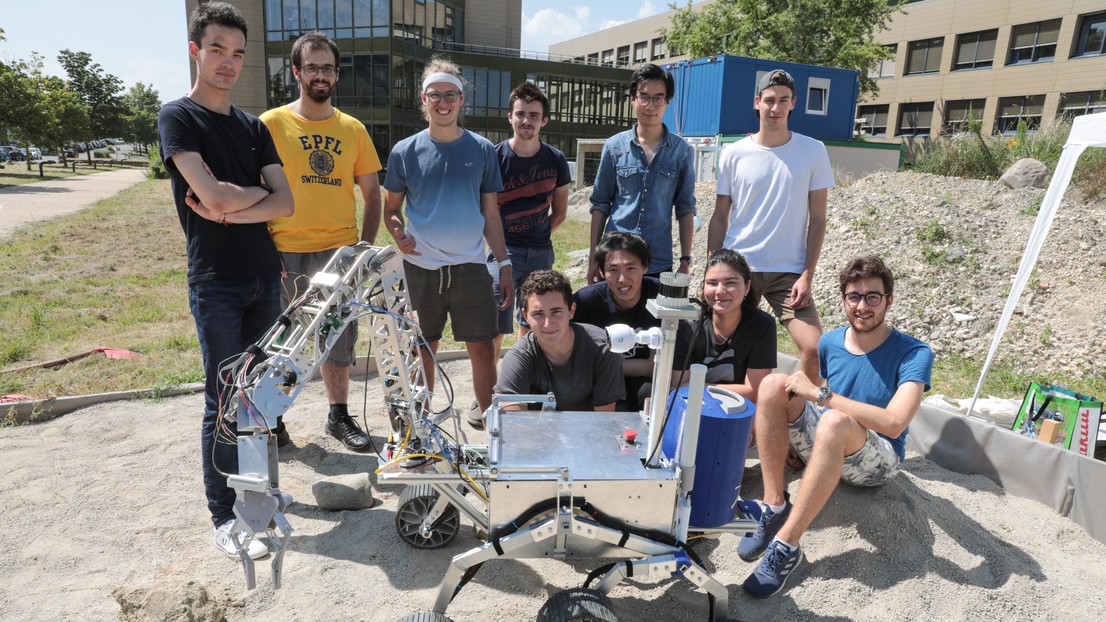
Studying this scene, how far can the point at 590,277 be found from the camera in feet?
13.2

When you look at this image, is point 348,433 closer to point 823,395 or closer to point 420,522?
point 420,522

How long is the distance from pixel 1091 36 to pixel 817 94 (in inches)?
644

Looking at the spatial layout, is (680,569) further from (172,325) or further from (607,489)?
(172,325)

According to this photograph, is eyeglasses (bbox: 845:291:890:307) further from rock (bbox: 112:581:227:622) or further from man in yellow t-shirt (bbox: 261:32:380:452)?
rock (bbox: 112:581:227:622)

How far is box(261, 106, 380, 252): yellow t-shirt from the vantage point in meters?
3.50

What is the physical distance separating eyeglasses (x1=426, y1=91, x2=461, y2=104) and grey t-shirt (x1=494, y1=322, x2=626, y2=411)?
4.51ft

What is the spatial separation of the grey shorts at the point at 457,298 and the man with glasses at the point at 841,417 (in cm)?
167

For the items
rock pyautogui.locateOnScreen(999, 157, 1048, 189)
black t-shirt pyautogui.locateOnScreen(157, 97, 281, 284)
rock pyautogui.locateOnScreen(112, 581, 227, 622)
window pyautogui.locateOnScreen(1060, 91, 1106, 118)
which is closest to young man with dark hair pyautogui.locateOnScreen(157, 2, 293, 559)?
black t-shirt pyautogui.locateOnScreen(157, 97, 281, 284)

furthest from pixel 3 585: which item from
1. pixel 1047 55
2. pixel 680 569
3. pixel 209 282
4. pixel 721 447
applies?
pixel 1047 55

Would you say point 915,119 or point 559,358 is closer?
point 559,358

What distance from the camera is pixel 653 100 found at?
3.92m

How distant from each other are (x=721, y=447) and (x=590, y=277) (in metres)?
1.85

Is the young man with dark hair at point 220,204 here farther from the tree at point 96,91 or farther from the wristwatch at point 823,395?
the tree at point 96,91

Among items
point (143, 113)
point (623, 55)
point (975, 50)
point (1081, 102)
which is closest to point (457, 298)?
point (1081, 102)
